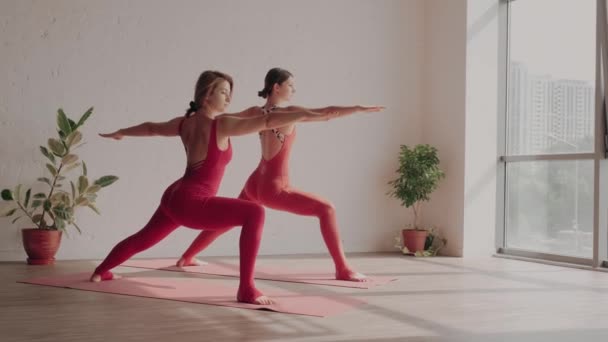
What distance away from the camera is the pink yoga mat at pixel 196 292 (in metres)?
3.34

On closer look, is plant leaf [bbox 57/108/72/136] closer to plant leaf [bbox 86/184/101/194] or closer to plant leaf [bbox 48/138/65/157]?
plant leaf [bbox 48/138/65/157]

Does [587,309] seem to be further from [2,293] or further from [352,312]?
[2,293]

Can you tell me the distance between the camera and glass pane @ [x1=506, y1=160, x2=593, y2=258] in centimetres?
562

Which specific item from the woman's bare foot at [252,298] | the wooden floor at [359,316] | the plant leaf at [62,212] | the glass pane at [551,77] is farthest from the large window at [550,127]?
the plant leaf at [62,212]

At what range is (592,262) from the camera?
5.50 metres

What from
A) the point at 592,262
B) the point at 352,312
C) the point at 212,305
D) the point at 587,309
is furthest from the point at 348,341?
the point at 592,262

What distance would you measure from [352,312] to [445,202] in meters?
3.46

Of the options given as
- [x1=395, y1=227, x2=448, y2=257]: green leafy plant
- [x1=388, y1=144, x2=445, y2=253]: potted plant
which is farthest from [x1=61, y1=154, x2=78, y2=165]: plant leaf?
[x1=395, y1=227, x2=448, y2=257]: green leafy plant

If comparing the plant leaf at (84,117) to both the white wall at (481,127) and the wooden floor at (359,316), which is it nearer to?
the wooden floor at (359,316)

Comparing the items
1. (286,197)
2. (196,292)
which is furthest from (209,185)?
(286,197)

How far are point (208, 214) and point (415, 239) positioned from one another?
320 cm

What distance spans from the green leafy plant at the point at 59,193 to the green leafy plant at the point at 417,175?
2561 mm

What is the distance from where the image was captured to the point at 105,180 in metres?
5.23

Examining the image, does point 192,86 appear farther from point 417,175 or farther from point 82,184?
point 417,175
